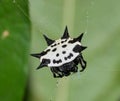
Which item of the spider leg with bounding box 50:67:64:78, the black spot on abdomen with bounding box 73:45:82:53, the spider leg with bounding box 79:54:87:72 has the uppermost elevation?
the black spot on abdomen with bounding box 73:45:82:53

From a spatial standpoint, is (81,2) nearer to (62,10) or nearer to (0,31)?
(62,10)

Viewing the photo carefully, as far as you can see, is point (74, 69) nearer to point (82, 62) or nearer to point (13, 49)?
point (82, 62)

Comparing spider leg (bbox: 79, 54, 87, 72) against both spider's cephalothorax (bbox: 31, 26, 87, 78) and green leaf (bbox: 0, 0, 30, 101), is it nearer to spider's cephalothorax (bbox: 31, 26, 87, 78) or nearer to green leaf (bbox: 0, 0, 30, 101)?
spider's cephalothorax (bbox: 31, 26, 87, 78)

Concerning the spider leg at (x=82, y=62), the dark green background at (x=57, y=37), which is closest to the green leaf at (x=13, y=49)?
the dark green background at (x=57, y=37)

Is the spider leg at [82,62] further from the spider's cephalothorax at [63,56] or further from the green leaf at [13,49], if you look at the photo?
the green leaf at [13,49]

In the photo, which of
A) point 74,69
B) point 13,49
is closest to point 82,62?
point 74,69

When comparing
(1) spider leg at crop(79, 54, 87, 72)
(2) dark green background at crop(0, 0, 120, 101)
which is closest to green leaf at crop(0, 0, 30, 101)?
(2) dark green background at crop(0, 0, 120, 101)

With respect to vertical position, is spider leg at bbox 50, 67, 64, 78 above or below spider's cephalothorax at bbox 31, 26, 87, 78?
below

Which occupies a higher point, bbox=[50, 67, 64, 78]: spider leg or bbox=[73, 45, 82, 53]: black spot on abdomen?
bbox=[73, 45, 82, 53]: black spot on abdomen
